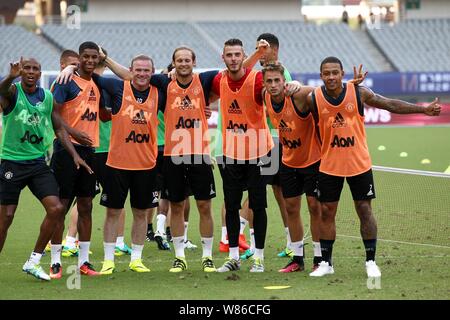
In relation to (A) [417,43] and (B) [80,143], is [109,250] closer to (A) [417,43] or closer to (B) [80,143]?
(B) [80,143]

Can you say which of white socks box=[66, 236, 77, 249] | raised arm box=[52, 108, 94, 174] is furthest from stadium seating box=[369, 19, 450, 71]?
raised arm box=[52, 108, 94, 174]

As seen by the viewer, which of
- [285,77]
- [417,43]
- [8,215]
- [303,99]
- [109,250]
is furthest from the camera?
[417,43]

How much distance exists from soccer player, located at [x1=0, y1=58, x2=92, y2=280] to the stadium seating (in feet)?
136

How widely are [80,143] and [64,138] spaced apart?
40 centimetres

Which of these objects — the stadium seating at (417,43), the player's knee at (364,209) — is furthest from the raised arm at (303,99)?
the stadium seating at (417,43)

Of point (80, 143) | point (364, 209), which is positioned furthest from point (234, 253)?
point (80, 143)

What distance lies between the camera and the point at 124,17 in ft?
169

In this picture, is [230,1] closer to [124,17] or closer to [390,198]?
[124,17]

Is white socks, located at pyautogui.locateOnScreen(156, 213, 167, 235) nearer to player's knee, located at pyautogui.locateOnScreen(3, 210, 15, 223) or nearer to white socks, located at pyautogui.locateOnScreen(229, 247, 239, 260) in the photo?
white socks, located at pyautogui.locateOnScreen(229, 247, 239, 260)

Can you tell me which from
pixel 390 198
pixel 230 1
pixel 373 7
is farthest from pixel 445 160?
pixel 373 7

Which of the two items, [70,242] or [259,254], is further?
[70,242]

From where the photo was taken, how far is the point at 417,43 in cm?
5228

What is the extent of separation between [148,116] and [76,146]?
35.8 inches

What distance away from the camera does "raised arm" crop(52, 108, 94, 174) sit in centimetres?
1014
